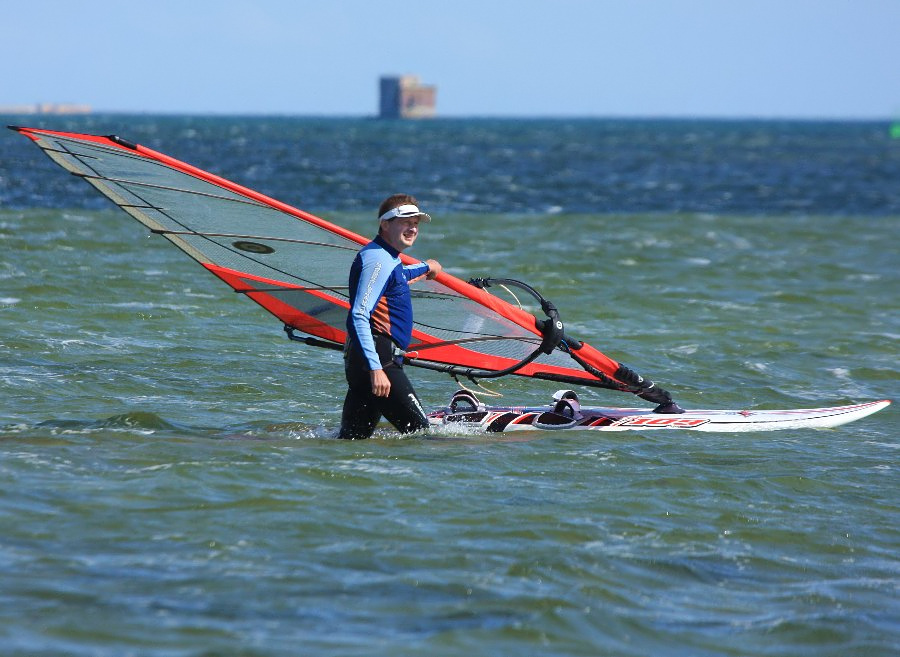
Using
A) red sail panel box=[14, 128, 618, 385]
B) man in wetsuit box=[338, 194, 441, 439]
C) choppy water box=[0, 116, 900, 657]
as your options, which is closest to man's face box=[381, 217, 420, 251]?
man in wetsuit box=[338, 194, 441, 439]

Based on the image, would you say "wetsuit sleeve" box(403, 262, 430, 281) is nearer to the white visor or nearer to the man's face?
the man's face

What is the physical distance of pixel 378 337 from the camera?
769cm

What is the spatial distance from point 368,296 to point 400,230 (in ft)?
1.44

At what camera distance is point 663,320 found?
51.9ft

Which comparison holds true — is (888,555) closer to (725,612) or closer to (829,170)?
(725,612)

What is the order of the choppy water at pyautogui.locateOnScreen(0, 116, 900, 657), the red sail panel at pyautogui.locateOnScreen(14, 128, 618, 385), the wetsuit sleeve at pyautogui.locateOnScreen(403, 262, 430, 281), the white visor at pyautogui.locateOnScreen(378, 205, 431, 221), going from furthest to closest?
the red sail panel at pyautogui.locateOnScreen(14, 128, 618, 385), the wetsuit sleeve at pyautogui.locateOnScreen(403, 262, 430, 281), the white visor at pyautogui.locateOnScreen(378, 205, 431, 221), the choppy water at pyautogui.locateOnScreen(0, 116, 900, 657)

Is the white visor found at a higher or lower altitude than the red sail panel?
higher

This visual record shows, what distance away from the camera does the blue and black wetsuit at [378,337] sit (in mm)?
7418

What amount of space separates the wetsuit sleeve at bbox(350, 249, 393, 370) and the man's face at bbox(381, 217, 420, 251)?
0.12 m

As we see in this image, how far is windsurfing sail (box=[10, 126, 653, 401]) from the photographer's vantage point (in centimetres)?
814

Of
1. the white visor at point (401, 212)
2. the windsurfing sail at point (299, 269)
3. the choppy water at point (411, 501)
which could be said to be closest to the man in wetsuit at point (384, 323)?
the white visor at point (401, 212)

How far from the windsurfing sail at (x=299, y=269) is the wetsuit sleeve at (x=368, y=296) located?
55 cm

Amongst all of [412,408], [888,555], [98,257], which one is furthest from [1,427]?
[98,257]

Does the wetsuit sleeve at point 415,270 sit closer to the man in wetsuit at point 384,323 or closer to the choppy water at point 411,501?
the man in wetsuit at point 384,323
